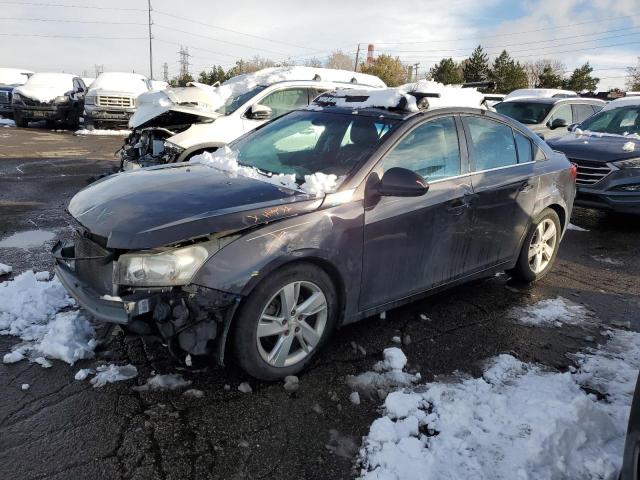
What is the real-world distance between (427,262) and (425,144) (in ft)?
2.84

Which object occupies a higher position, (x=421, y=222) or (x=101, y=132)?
(x=421, y=222)

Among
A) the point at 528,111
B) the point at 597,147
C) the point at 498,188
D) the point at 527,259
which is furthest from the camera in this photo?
the point at 528,111

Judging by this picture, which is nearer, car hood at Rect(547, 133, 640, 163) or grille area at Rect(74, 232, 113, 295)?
grille area at Rect(74, 232, 113, 295)

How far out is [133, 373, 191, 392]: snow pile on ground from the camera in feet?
9.80

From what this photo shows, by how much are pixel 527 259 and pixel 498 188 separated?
975 mm

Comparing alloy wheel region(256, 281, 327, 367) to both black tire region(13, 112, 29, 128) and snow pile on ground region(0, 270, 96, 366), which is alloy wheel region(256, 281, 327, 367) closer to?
snow pile on ground region(0, 270, 96, 366)

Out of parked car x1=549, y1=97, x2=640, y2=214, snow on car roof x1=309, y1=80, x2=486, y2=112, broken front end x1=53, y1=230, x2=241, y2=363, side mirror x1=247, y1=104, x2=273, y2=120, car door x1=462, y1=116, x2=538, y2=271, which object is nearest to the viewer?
broken front end x1=53, y1=230, x2=241, y2=363

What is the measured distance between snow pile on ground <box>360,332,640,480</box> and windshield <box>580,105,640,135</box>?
21.1ft

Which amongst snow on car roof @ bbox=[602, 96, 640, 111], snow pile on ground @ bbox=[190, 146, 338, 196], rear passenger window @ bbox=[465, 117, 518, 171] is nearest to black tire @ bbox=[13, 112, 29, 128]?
snow pile on ground @ bbox=[190, 146, 338, 196]

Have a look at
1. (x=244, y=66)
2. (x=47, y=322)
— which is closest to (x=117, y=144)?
(x=47, y=322)

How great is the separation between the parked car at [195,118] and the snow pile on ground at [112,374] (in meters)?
4.22

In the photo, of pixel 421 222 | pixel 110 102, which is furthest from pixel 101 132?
pixel 421 222

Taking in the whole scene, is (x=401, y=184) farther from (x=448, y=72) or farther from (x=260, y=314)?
(x=448, y=72)

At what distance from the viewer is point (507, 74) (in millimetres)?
39156
